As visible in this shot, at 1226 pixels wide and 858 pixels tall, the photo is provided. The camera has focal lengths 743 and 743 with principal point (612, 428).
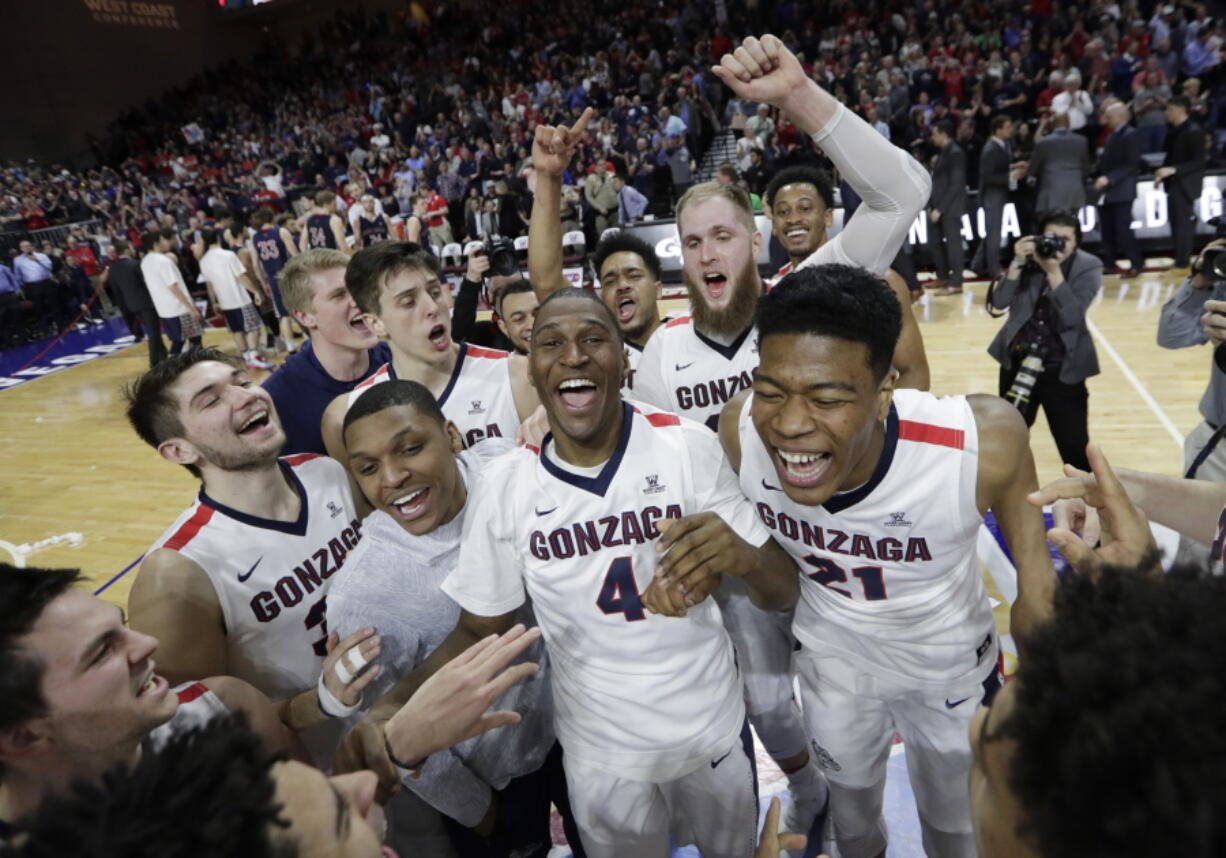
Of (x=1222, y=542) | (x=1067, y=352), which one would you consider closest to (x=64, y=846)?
(x=1222, y=542)

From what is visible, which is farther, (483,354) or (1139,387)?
(1139,387)

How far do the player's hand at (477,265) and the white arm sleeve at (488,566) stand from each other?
9.35 ft

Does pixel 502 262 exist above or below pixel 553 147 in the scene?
below

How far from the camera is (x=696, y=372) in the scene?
325 cm

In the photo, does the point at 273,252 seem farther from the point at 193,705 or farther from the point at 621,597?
the point at 621,597

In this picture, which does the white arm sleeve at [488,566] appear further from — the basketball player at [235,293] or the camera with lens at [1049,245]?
the basketball player at [235,293]

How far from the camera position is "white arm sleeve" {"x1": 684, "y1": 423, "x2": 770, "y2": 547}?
229 cm

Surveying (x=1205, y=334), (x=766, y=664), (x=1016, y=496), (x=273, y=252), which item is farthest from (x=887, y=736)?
(x=273, y=252)

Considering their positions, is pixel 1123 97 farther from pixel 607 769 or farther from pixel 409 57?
pixel 409 57

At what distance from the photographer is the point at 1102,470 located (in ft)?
5.76

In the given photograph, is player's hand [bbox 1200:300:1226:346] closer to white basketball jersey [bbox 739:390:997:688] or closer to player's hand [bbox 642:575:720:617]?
white basketball jersey [bbox 739:390:997:688]

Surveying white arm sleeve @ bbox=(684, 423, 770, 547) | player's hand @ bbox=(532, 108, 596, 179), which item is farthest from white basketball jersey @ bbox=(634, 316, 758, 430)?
player's hand @ bbox=(532, 108, 596, 179)

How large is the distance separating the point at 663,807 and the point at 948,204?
9650 mm

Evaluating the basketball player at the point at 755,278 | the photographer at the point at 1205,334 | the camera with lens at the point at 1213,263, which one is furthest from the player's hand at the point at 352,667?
the camera with lens at the point at 1213,263
